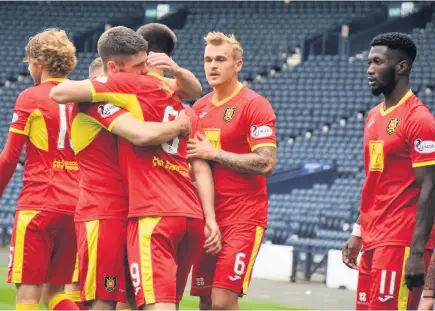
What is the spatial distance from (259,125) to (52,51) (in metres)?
1.36

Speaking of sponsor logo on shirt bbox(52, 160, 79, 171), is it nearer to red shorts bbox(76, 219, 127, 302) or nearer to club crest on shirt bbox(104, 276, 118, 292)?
red shorts bbox(76, 219, 127, 302)

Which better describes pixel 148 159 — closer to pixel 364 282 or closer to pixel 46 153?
pixel 364 282

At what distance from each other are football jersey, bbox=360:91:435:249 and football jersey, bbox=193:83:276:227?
3.42 feet

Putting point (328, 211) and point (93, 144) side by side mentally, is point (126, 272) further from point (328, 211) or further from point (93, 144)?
point (328, 211)

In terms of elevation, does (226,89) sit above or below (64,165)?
above

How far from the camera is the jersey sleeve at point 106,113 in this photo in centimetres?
527

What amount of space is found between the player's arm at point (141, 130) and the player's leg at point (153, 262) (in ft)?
1.26

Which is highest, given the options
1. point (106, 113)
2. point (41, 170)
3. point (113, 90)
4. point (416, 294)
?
point (113, 90)

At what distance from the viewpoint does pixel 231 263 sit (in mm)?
6750

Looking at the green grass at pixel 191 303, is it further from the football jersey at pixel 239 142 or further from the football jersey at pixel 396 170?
A: the football jersey at pixel 396 170

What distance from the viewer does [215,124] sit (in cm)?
696

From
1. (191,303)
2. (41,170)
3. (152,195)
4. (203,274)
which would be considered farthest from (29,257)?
(191,303)

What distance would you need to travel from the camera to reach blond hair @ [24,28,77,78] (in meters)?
6.61

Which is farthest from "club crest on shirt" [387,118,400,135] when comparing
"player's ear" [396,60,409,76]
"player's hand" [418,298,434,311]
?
"player's hand" [418,298,434,311]
